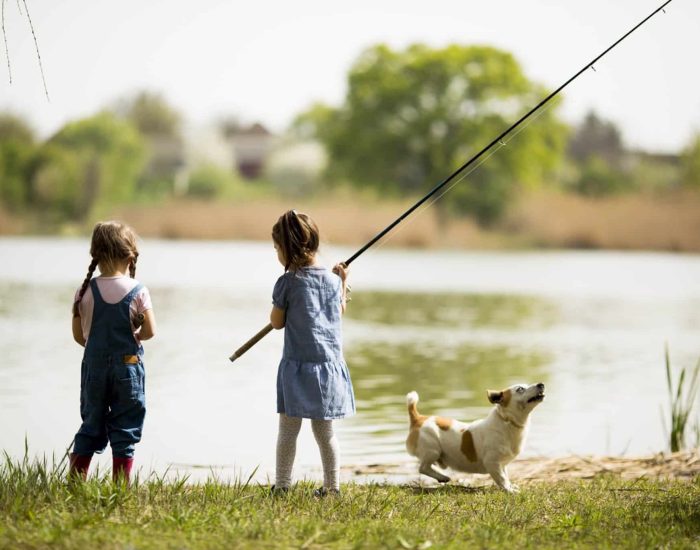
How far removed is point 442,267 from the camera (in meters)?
36.4

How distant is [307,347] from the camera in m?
5.41

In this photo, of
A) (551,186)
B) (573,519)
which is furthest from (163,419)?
(551,186)

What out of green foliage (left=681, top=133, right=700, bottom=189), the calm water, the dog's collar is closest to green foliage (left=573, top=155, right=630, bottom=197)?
green foliage (left=681, top=133, right=700, bottom=189)

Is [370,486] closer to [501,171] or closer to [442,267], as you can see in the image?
[442,267]

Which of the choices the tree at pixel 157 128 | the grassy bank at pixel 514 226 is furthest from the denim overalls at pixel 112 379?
the tree at pixel 157 128

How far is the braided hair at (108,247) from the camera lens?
5.28 meters

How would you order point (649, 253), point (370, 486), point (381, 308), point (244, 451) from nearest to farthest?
point (370, 486), point (244, 451), point (381, 308), point (649, 253)

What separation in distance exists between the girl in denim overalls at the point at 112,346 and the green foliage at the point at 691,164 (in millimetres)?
54554

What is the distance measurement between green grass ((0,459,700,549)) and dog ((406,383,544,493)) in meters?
0.36

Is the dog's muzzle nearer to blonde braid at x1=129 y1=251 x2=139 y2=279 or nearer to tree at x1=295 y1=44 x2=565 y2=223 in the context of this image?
blonde braid at x1=129 y1=251 x2=139 y2=279

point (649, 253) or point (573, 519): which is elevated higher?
point (649, 253)

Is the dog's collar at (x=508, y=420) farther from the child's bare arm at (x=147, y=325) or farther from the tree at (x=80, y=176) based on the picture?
the tree at (x=80, y=176)

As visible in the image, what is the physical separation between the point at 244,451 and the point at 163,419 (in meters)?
1.35

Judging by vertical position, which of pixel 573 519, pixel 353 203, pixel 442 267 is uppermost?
pixel 353 203
